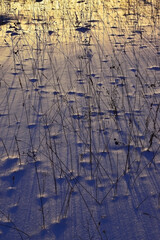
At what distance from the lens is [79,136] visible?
2850mm

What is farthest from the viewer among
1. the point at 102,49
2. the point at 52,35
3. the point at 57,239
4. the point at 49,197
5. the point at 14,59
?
the point at 52,35

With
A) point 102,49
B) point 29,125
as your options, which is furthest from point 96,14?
point 29,125

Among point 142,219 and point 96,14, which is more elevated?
point 96,14

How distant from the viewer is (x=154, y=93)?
3.66 m

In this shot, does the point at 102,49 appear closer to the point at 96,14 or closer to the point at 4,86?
the point at 4,86

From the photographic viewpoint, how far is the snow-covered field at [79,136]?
2.01 metres

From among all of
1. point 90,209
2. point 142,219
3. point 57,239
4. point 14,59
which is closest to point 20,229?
point 57,239

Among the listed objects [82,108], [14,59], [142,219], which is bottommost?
[142,219]

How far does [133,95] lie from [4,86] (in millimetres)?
1687

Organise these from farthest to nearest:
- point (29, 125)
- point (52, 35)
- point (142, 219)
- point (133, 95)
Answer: point (52, 35)
point (133, 95)
point (29, 125)
point (142, 219)

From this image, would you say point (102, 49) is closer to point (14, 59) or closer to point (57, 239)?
point (14, 59)

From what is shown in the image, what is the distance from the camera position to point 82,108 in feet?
11.1

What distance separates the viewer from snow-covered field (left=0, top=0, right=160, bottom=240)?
2.01 m

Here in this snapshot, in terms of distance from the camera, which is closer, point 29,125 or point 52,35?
point 29,125
